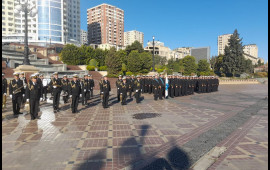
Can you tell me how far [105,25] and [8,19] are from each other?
52611 mm

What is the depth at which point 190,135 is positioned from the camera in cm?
595

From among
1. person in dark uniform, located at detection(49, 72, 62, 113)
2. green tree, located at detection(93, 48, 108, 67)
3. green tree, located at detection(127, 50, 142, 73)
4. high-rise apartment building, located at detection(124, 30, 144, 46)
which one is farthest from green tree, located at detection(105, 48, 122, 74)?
high-rise apartment building, located at detection(124, 30, 144, 46)

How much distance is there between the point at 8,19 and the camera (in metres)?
91.7

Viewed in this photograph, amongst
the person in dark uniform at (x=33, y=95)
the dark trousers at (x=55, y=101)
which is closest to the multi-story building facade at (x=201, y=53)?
the dark trousers at (x=55, y=101)

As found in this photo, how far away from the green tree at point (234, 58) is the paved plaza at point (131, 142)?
5358cm

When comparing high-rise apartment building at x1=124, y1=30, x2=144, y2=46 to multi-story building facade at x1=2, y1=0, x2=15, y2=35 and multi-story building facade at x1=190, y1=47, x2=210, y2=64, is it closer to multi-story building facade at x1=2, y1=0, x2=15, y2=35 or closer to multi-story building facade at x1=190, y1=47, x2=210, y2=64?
multi-story building facade at x1=190, y1=47, x2=210, y2=64

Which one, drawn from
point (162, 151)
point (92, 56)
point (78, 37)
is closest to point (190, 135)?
point (162, 151)

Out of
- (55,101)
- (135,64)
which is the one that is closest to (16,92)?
(55,101)

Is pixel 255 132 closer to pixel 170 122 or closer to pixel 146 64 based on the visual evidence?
pixel 170 122

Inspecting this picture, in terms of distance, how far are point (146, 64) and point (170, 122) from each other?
98.3ft

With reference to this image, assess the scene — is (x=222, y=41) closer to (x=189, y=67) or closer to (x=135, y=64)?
(x=189, y=67)

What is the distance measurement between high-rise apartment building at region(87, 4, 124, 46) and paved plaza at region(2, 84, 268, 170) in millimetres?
117821

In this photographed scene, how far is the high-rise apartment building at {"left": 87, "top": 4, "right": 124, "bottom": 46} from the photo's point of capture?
12175cm

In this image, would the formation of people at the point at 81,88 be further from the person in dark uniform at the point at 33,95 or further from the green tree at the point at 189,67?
the green tree at the point at 189,67
